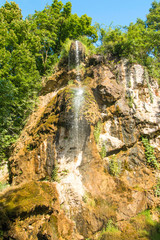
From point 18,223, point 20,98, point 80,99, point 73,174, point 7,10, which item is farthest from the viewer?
point 7,10

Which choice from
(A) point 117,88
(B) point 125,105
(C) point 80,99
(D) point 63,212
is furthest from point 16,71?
(D) point 63,212

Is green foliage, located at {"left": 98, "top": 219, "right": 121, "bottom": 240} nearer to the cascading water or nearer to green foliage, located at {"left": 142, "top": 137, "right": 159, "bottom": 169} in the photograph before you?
the cascading water

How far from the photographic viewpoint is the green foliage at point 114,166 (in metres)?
7.66

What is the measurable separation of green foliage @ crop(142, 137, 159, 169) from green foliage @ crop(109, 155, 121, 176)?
165 centimetres

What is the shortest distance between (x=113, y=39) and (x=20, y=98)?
317 inches

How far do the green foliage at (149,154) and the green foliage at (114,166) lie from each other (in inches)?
65.1

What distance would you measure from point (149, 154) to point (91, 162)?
338cm

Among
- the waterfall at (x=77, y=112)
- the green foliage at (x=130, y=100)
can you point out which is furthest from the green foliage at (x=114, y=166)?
the green foliage at (x=130, y=100)

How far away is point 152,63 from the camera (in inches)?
446

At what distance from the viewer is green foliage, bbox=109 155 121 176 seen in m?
7.66

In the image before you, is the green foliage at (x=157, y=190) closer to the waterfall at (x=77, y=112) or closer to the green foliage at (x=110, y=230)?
the green foliage at (x=110, y=230)

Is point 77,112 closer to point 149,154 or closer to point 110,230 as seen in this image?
point 149,154

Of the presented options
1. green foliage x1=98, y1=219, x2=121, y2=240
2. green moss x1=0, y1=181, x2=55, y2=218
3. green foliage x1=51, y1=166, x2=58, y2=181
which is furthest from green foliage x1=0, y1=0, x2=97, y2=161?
green foliage x1=98, y1=219, x2=121, y2=240

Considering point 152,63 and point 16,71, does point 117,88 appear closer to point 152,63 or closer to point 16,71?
point 152,63
